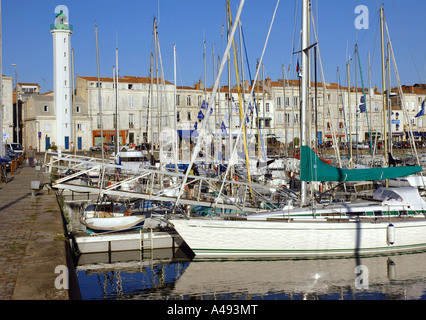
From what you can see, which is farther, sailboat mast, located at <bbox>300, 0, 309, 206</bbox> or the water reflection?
sailboat mast, located at <bbox>300, 0, 309, 206</bbox>

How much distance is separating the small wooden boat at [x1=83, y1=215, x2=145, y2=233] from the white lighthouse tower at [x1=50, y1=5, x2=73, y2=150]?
142 feet

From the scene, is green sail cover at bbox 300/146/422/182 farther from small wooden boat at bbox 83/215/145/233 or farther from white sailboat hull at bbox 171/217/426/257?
small wooden boat at bbox 83/215/145/233

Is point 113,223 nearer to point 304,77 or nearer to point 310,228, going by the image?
point 310,228

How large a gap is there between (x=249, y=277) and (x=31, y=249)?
233 inches

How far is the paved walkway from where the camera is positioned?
9312 millimetres

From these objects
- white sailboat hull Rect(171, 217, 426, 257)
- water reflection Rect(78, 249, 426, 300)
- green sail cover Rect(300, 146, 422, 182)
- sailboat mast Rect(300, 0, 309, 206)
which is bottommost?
water reflection Rect(78, 249, 426, 300)

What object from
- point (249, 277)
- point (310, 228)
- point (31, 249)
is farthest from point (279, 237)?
point (31, 249)

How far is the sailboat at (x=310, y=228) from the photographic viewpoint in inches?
585

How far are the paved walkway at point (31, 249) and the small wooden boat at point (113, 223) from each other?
3.52ft

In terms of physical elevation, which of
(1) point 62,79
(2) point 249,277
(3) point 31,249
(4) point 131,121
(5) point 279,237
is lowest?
(2) point 249,277

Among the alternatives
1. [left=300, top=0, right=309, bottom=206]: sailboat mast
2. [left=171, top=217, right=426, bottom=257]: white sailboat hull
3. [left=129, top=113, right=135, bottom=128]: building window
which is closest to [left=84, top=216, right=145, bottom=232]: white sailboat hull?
[left=171, top=217, right=426, bottom=257]: white sailboat hull

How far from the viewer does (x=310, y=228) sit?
14.9m

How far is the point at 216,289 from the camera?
43.3 feet
